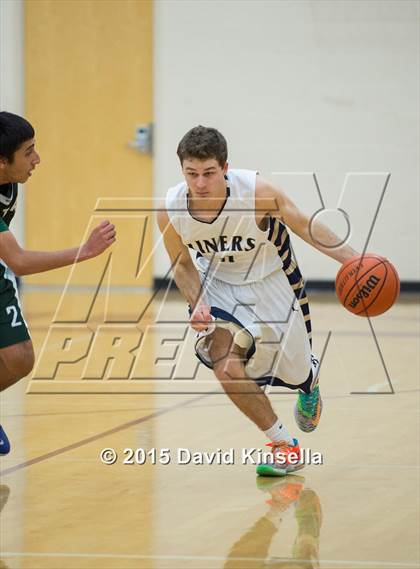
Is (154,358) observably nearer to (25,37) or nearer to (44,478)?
(44,478)

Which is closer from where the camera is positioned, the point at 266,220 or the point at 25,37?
the point at 266,220

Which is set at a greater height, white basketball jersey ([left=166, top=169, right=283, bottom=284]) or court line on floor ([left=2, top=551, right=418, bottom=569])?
white basketball jersey ([left=166, top=169, right=283, bottom=284])

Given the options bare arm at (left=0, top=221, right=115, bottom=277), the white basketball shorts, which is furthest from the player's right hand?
bare arm at (left=0, top=221, right=115, bottom=277)

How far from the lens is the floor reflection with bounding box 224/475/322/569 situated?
3.79m

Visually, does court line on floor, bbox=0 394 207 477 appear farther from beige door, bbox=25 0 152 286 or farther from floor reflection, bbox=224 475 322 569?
beige door, bbox=25 0 152 286

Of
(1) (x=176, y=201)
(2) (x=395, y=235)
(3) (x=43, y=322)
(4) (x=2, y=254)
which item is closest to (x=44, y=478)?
(4) (x=2, y=254)

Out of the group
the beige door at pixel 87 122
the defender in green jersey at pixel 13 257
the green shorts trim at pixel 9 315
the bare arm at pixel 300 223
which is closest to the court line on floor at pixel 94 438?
the defender in green jersey at pixel 13 257

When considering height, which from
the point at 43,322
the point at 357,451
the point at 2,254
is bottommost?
the point at 43,322

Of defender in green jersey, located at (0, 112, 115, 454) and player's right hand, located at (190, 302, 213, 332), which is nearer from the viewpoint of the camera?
defender in green jersey, located at (0, 112, 115, 454)

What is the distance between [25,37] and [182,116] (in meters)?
2.07

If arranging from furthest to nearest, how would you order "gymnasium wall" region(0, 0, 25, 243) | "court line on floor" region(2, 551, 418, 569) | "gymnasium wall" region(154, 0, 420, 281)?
1. "gymnasium wall" region(0, 0, 25, 243)
2. "gymnasium wall" region(154, 0, 420, 281)
3. "court line on floor" region(2, 551, 418, 569)

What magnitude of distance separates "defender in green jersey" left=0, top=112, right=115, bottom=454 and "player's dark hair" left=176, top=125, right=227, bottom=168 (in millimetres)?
651

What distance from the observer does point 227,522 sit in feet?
14.2

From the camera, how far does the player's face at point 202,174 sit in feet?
16.3
